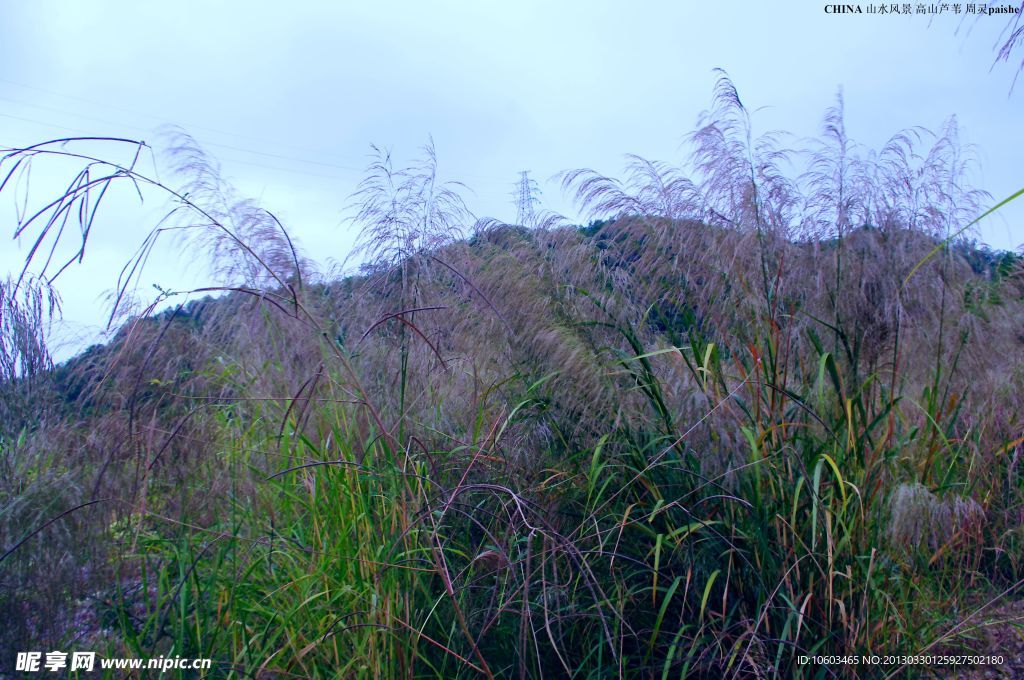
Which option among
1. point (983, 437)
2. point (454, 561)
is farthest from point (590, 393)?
point (983, 437)

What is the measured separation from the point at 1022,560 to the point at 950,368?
1.14m

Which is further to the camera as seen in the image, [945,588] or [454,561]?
[945,588]

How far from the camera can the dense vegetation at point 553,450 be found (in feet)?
9.23

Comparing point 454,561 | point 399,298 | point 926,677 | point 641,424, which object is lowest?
point 926,677

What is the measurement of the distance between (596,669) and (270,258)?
7.78 ft

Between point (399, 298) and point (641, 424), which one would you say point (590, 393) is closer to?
point (641, 424)

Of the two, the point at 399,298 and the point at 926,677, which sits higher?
the point at 399,298

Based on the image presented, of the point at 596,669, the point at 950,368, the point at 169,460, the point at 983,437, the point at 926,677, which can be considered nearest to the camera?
the point at 596,669

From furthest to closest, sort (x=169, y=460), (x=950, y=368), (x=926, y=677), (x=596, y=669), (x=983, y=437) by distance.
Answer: (x=983, y=437), (x=950, y=368), (x=169, y=460), (x=926, y=677), (x=596, y=669)

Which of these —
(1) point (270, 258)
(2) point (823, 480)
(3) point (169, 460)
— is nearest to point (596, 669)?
(2) point (823, 480)

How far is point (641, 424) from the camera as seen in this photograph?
3.15 meters

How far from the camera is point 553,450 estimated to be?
331 cm

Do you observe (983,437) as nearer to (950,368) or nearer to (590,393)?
(950,368)

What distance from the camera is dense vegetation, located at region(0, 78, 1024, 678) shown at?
2.81m
